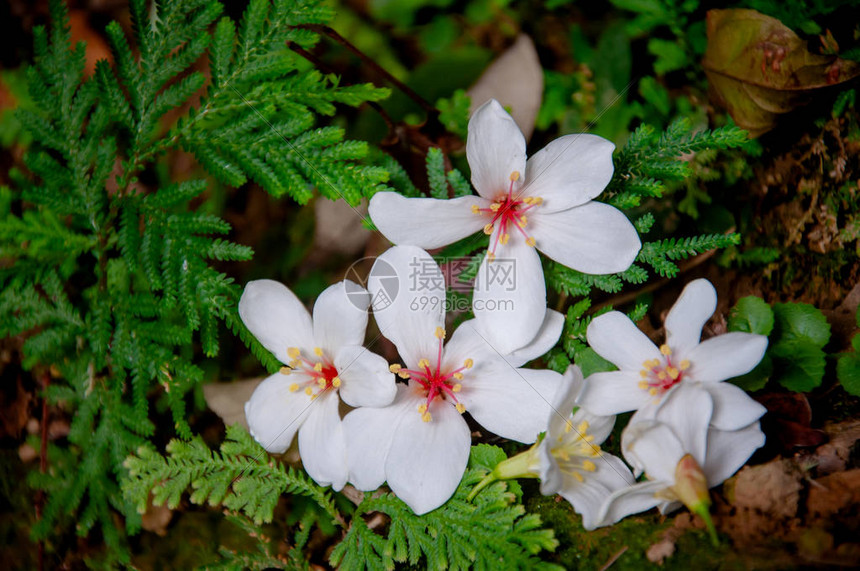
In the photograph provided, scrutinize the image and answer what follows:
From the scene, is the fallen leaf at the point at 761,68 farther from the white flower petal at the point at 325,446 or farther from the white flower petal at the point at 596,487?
the white flower petal at the point at 325,446

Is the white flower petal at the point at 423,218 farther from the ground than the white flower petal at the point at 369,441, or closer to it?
farther from the ground

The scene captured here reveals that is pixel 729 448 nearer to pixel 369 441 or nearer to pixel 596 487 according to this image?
pixel 596 487

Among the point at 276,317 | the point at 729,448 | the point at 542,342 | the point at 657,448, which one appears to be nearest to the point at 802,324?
the point at 729,448

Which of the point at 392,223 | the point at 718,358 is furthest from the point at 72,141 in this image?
the point at 718,358

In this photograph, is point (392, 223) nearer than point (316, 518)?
Yes

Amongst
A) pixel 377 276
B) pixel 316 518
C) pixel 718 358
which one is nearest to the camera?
pixel 718 358

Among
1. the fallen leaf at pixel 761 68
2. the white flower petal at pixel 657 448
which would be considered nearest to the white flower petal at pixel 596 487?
the white flower petal at pixel 657 448

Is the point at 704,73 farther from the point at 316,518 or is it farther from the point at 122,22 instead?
the point at 122,22
